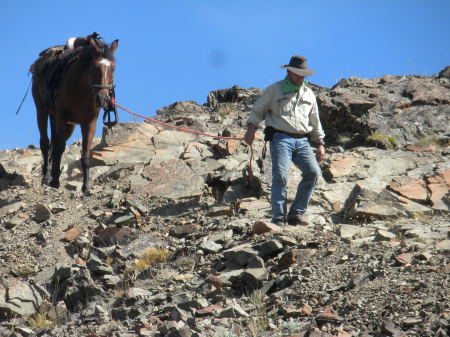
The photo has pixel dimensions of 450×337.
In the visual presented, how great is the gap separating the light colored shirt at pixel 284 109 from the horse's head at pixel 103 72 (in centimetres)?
330

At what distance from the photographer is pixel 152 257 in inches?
340

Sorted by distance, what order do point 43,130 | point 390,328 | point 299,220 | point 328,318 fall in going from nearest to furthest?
1. point 390,328
2. point 328,318
3. point 299,220
4. point 43,130

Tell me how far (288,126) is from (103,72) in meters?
3.87

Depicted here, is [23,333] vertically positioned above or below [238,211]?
below

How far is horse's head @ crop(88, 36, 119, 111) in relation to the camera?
10.9 m

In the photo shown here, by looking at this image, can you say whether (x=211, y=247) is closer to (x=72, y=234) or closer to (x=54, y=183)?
(x=72, y=234)

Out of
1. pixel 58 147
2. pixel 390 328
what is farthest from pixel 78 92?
pixel 390 328

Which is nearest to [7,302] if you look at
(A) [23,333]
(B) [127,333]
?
(A) [23,333]

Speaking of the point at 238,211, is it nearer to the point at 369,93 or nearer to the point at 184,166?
the point at 184,166

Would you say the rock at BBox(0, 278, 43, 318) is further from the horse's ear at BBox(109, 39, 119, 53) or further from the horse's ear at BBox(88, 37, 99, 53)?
the horse's ear at BBox(109, 39, 119, 53)

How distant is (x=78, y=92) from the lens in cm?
1140

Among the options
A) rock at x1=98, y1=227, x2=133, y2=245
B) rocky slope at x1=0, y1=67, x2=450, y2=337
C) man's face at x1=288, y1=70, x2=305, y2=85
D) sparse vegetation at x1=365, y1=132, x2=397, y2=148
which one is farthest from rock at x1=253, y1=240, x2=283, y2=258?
sparse vegetation at x1=365, y1=132, x2=397, y2=148

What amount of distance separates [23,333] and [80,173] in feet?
20.5

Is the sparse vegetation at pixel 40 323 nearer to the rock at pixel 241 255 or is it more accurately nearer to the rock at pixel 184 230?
the rock at pixel 241 255
